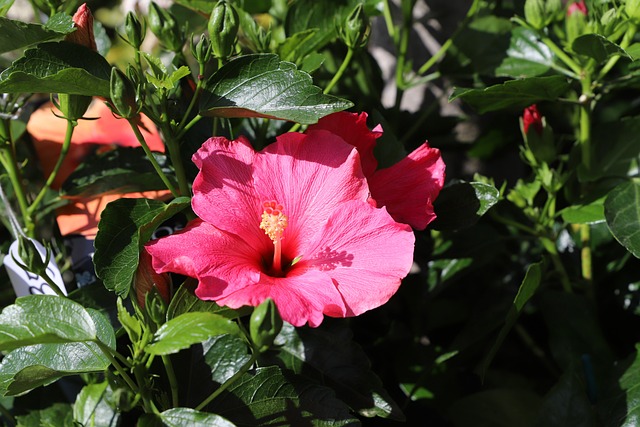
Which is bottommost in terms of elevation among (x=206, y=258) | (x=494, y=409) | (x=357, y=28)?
(x=494, y=409)

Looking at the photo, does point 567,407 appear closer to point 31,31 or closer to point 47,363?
point 47,363

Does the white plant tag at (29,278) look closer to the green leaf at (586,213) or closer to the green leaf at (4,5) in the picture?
the green leaf at (4,5)

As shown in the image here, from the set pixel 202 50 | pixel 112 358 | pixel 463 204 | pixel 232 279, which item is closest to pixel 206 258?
pixel 232 279

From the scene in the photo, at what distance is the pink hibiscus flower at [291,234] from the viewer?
0.76m

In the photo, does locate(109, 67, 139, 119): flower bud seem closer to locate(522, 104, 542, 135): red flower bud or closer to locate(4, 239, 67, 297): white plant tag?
locate(4, 239, 67, 297): white plant tag

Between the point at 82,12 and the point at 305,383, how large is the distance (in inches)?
19.0

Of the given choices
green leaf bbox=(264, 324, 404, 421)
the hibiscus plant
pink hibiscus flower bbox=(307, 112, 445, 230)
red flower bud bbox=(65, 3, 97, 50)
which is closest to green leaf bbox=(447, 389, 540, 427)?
the hibiscus plant

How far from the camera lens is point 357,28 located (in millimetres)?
965

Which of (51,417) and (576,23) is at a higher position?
(576,23)

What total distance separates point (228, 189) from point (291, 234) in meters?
0.10

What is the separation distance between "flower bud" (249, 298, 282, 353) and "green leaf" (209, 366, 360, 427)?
16 cm

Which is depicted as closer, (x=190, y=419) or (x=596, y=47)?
(x=190, y=419)

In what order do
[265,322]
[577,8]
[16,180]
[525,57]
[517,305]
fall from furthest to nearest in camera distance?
1. [525,57]
2. [577,8]
3. [16,180]
4. [517,305]
5. [265,322]

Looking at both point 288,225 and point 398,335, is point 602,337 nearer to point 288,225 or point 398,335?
point 398,335
